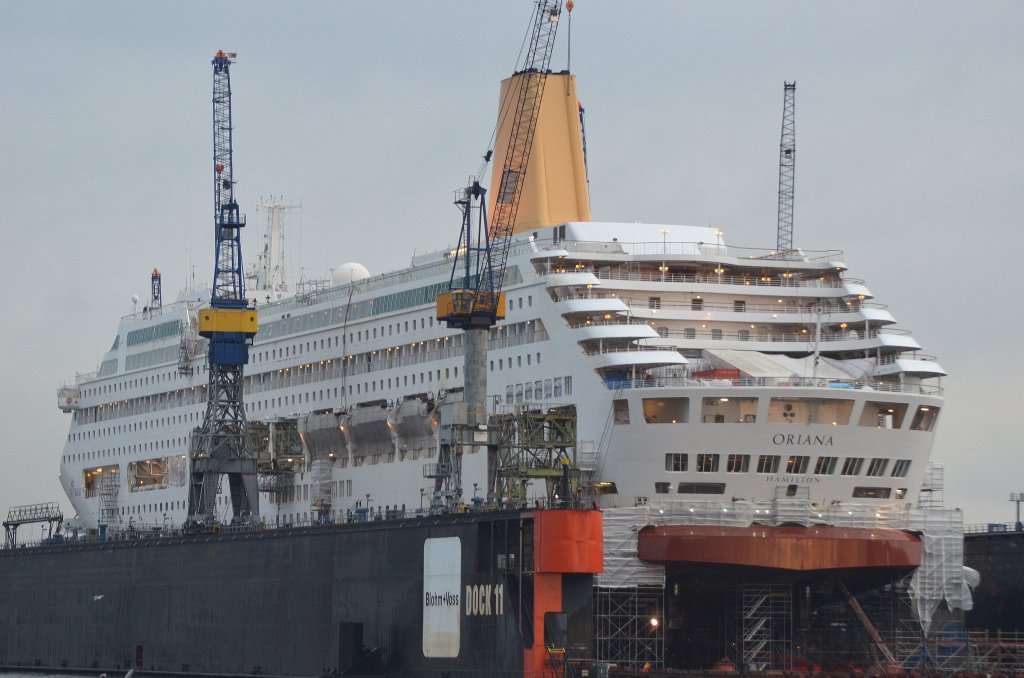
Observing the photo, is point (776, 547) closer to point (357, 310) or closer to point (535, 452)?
point (535, 452)

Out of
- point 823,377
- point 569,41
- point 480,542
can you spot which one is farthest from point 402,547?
point 569,41

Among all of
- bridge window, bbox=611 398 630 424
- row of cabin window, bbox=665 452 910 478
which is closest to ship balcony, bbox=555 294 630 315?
bridge window, bbox=611 398 630 424

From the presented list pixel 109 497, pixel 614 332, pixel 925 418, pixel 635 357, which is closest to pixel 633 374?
pixel 635 357

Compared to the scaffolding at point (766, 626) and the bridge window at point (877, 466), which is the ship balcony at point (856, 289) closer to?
the bridge window at point (877, 466)

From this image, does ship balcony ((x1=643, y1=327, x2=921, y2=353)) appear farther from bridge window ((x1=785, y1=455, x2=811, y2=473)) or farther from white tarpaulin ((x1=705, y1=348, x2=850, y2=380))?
bridge window ((x1=785, y1=455, x2=811, y2=473))

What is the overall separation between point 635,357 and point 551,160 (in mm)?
18405

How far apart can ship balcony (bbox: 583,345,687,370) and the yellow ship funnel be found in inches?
546

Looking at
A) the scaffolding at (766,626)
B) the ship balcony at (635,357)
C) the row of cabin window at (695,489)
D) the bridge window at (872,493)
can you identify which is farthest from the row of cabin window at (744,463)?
the scaffolding at (766,626)

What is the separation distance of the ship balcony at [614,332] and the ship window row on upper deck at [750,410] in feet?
9.34

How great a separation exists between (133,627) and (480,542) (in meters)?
28.0

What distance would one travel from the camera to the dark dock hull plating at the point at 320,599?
60406mm

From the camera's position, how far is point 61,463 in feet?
374

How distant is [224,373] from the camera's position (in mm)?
90312

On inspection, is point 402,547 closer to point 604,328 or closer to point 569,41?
point 604,328
